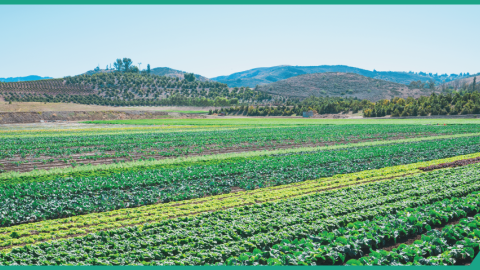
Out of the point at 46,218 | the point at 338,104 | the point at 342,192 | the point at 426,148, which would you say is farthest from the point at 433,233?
the point at 338,104

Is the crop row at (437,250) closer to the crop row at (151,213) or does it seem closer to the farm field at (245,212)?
the farm field at (245,212)

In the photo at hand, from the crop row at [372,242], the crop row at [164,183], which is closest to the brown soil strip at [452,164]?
the crop row at [164,183]

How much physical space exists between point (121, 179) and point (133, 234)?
8.98 metres

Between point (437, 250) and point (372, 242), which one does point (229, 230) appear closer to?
point (372, 242)

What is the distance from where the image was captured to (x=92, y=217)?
1343 centimetres

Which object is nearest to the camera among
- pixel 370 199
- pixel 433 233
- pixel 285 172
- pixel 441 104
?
pixel 433 233

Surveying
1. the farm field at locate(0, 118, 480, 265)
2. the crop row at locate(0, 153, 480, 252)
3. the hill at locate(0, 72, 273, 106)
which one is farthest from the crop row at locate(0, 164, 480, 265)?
the hill at locate(0, 72, 273, 106)

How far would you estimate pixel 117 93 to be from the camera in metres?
177

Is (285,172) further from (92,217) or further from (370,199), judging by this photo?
(92,217)

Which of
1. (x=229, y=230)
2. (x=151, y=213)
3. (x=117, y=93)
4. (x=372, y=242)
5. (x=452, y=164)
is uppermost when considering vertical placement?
(x=117, y=93)

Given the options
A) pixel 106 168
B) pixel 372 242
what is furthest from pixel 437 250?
pixel 106 168

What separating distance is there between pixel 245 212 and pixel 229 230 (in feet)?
7.21

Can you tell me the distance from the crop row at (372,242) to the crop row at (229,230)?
2.03 feet

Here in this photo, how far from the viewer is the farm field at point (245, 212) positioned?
30.7 feet
